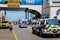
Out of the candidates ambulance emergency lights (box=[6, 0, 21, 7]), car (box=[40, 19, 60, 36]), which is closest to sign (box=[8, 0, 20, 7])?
ambulance emergency lights (box=[6, 0, 21, 7])

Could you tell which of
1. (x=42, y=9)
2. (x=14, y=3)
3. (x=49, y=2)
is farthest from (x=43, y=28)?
(x=42, y=9)

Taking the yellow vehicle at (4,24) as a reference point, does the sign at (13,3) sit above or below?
above

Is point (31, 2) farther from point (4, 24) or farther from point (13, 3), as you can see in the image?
point (4, 24)

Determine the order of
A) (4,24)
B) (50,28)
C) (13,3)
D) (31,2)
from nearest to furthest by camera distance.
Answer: (50,28) → (4,24) → (13,3) → (31,2)

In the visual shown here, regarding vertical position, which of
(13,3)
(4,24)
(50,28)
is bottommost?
(4,24)

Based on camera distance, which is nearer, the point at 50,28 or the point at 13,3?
the point at 50,28

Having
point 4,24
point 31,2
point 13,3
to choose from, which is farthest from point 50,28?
point 31,2

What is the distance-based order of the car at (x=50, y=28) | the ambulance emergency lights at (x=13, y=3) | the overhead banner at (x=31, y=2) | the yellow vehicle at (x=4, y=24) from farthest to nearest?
1. the overhead banner at (x=31, y=2)
2. the ambulance emergency lights at (x=13, y=3)
3. the yellow vehicle at (x=4, y=24)
4. the car at (x=50, y=28)

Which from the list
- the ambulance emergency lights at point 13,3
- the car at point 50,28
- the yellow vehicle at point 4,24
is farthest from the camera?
the ambulance emergency lights at point 13,3

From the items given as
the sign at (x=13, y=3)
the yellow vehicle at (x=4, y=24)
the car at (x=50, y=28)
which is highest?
the sign at (x=13, y=3)

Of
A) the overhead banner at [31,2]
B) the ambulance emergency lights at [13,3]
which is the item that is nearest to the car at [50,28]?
the ambulance emergency lights at [13,3]

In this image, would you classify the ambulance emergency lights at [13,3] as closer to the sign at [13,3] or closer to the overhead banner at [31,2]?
the sign at [13,3]

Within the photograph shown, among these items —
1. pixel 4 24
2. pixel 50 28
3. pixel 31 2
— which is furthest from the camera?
pixel 31 2

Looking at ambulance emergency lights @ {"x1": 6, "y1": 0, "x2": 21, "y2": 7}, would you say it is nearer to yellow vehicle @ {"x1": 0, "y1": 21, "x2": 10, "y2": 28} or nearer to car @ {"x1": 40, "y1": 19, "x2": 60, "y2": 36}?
yellow vehicle @ {"x1": 0, "y1": 21, "x2": 10, "y2": 28}
